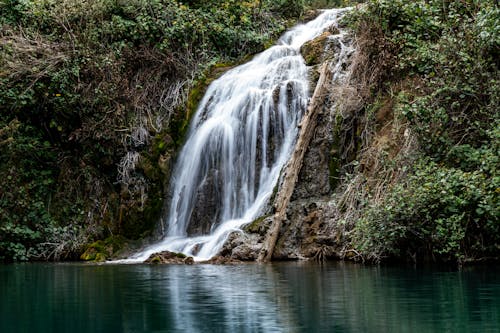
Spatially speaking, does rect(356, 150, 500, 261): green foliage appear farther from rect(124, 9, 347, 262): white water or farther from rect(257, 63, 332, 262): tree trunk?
rect(124, 9, 347, 262): white water

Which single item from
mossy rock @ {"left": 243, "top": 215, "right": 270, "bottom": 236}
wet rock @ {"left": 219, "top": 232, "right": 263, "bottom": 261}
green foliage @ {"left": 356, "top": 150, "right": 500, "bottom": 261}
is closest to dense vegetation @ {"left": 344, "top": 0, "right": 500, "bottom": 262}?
green foliage @ {"left": 356, "top": 150, "right": 500, "bottom": 261}

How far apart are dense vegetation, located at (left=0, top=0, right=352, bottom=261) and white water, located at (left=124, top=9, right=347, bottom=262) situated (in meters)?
0.69

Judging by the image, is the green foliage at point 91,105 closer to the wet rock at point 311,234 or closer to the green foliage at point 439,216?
the wet rock at point 311,234

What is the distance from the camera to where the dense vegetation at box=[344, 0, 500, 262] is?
10766 mm

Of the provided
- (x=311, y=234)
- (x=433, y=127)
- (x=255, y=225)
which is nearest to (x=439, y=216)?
(x=433, y=127)

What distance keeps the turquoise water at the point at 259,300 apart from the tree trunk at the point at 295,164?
1.99 metres

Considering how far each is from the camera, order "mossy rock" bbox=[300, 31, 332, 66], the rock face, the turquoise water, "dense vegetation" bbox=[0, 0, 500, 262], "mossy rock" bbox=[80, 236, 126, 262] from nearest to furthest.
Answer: the turquoise water, "dense vegetation" bbox=[0, 0, 500, 262], the rock face, "mossy rock" bbox=[80, 236, 126, 262], "mossy rock" bbox=[300, 31, 332, 66]

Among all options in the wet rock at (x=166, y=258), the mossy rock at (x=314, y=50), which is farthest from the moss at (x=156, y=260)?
the mossy rock at (x=314, y=50)

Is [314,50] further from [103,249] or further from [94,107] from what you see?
[103,249]

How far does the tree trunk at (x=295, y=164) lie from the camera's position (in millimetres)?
13398

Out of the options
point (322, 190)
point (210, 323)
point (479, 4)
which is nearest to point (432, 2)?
point (479, 4)

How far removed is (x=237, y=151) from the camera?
52.7 feet

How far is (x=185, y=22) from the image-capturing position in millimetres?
19688

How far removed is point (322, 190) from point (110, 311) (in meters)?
8.14
